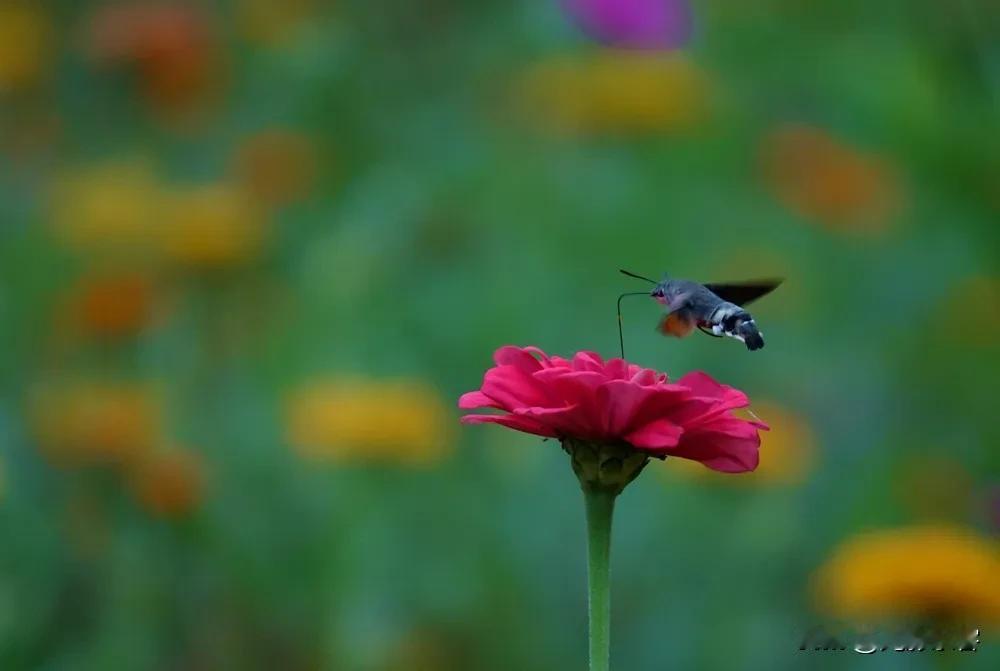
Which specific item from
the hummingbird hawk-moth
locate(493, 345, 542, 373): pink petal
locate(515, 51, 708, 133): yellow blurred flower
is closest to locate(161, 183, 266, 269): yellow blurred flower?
locate(515, 51, 708, 133): yellow blurred flower

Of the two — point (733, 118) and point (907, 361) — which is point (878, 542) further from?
point (733, 118)

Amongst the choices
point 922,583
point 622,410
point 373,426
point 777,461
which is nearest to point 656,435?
point 622,410

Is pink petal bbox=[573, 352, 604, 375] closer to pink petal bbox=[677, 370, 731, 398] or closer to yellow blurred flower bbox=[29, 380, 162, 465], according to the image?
pink petal bbox=[677, 370, 731, 398]

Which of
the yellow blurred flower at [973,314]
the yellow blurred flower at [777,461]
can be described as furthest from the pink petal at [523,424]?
the yellow blurred flower at [973,314]

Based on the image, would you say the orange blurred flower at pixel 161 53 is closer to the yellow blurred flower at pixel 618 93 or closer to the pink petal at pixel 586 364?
the yellow blurred flower at pixel 618 93

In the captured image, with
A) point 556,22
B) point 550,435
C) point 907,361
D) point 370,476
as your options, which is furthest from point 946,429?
point 550,435

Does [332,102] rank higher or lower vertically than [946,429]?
higher

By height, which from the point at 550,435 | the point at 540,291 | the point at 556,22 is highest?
the point at 556,22
